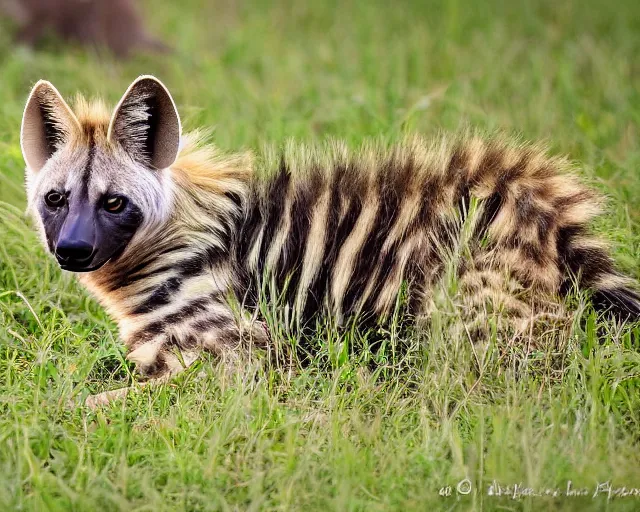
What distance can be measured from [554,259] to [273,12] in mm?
7027

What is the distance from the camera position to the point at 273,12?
1040 cm

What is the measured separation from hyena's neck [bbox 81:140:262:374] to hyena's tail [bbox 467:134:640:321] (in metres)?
1.14

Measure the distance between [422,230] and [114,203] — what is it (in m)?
1.32

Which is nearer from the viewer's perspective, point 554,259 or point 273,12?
point 554,259

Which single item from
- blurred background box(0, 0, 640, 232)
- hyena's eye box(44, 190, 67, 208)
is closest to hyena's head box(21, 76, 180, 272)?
hyena's eye box(44, 190, 67, 208)

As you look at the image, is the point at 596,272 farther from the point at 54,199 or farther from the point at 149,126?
the point at 54,199

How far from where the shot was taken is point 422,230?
418 centimetres

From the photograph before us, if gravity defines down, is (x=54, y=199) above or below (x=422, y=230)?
above

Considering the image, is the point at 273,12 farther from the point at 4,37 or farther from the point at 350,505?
the point at 350,505

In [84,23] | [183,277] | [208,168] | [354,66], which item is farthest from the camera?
[84,23]

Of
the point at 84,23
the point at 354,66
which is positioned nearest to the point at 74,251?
the point at 354,66

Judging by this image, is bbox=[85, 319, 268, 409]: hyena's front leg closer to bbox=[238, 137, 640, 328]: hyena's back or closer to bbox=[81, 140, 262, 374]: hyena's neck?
bbox=[81, 140, 262, 374]: hyena's neck

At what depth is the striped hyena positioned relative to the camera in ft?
13.3

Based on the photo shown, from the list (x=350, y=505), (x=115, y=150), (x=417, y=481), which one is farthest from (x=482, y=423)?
(x=115, y=150)
